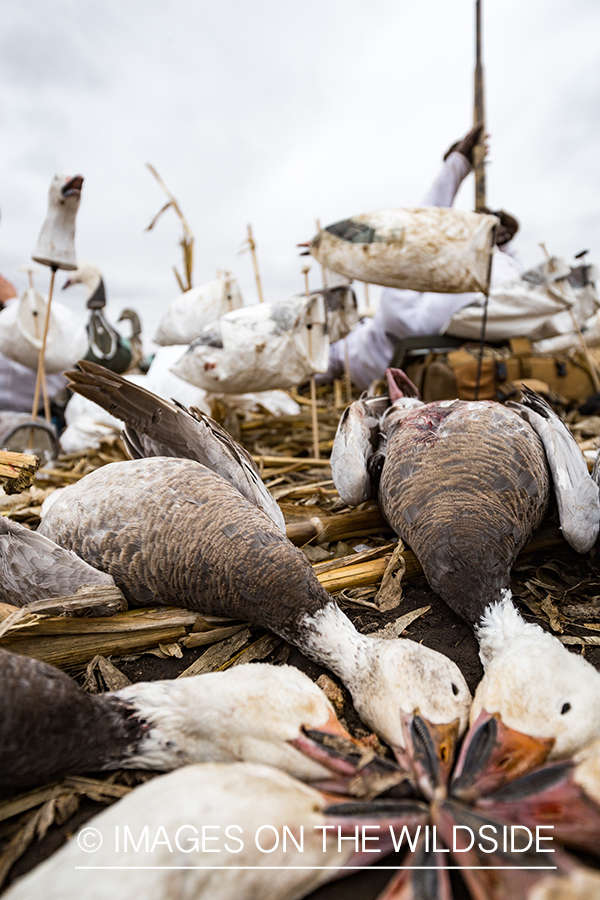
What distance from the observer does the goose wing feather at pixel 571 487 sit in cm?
146

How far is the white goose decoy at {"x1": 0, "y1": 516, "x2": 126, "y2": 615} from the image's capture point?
1287 mm

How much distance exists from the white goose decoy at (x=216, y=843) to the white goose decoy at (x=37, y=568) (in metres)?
0.67

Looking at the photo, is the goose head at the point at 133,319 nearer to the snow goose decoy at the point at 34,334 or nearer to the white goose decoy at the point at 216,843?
the snow goose decoy at the point at 34,334

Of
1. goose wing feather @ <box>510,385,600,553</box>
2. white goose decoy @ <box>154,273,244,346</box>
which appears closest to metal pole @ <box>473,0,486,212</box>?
white goose decoy @ <box>154,273,244,346</box>

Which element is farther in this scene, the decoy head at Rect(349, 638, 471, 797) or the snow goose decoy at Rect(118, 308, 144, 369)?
the snow goose decoy at Rect(118, 308, 144, 369)

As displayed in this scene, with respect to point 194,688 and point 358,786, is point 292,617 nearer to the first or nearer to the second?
point 194,688

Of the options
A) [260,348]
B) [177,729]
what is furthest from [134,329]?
[177,729]

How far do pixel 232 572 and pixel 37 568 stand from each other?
0.51 metres

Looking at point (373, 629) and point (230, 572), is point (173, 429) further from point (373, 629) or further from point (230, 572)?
point (373, 629)

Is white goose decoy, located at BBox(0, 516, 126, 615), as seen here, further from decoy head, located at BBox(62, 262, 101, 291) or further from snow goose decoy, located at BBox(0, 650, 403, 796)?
decoy head, located at BBox(62, 262, 101, 291)

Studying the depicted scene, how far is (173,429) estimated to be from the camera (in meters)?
1.73

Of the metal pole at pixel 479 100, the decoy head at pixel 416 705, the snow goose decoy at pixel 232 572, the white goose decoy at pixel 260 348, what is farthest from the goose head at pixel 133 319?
the decoy head at pixel 416 705

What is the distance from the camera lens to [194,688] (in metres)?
0.98

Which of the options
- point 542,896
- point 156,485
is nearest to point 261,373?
point 156,485
